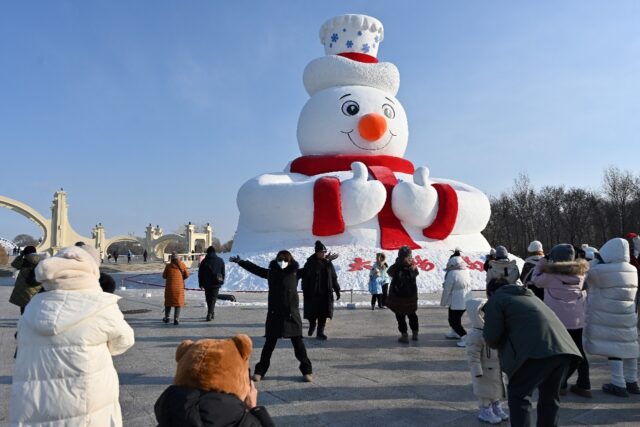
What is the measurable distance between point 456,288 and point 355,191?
7.62m

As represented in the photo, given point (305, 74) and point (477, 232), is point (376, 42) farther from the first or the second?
point (477, 232)

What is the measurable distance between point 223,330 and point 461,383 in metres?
4.13

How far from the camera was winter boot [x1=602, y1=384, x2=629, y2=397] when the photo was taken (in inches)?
171

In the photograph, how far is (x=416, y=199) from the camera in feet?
47.6

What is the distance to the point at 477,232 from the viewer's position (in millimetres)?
16375

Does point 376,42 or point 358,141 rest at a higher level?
point 376,42

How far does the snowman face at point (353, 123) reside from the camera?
1538cm

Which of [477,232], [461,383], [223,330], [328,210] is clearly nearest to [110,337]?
[461,383]

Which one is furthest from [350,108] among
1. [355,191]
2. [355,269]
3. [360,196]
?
[355,269]

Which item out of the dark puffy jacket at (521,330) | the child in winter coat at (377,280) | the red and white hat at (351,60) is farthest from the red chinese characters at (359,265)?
the dark puffy jacket at (521,330)

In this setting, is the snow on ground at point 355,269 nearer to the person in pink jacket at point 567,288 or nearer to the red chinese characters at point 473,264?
the red chinese characters at point 473,264

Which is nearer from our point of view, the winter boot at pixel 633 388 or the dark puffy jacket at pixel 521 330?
the dark puffy jacket at pixel 521 330

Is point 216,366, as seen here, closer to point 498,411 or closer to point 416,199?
point 498,411

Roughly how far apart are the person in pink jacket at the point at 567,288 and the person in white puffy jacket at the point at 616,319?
15 centimetres
